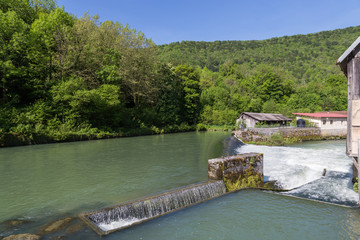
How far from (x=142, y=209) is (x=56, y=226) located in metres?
2.37

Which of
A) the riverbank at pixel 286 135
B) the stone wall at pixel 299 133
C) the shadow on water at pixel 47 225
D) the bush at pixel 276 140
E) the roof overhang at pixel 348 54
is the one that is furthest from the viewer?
the stone wall at pixel 299 133

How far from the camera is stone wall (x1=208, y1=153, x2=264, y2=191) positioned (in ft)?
32.0

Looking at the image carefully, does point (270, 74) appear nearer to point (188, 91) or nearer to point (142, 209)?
point (188, 91)

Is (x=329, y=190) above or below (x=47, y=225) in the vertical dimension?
below

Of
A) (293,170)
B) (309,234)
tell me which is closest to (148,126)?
(293,170)

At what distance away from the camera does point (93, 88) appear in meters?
38.7

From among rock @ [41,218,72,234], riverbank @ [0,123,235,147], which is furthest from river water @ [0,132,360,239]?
riverbank @ [0,123,235,147]

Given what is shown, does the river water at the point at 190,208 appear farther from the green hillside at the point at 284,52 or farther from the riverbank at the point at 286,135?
the green hillside at the point at 284,52

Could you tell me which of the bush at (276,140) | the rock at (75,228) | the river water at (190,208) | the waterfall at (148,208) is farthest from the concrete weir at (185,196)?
the bush at (276,140)

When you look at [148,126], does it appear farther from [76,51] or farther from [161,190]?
[161,190]

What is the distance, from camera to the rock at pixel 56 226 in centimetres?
613

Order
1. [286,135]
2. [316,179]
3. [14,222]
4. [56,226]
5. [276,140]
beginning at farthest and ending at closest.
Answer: [286,135], [276,140], [316,179], [14,222], [56,226]

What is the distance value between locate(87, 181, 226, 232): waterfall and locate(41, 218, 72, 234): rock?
2.36 ft

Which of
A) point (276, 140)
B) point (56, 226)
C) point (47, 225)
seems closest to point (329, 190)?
point (56, 226)
